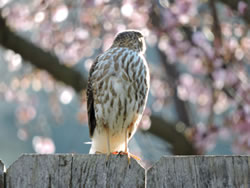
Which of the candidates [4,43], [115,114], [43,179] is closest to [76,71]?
[4,43]

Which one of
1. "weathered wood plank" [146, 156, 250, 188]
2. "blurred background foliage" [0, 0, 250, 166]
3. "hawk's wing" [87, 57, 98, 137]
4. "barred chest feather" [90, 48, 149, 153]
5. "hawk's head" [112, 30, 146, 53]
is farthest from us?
"blurred background foliage" [0, 0, 250, 166]

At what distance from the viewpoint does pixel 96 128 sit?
380 centimetres

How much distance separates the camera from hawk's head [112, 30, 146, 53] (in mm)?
3859

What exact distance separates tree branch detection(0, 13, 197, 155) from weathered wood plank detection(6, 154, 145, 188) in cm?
306

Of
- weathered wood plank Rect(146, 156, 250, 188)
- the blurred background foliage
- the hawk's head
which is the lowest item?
weathered wood plank Rect(146, 156, 250, 188)

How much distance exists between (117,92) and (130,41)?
0.57 m

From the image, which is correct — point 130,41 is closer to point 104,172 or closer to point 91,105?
point 91,105

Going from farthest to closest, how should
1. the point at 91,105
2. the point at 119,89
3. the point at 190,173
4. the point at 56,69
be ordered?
the point at 56,69, the point at 91,105, the point at 119,89, the point at 190,173

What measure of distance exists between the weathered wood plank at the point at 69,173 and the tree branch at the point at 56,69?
306cm

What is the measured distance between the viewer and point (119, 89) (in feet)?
11.4

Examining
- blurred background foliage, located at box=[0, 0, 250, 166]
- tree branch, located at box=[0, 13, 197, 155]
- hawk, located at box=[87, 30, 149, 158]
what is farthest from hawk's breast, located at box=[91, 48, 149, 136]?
tree branch, located at box=[0, 13, 197, 155]

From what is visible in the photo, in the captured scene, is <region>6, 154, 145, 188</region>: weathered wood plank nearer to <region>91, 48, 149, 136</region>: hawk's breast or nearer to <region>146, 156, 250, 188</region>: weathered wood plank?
<region>146, 156, 250, 188</region>: weathered wood plank

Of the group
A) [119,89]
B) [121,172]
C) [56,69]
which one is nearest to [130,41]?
[119,89]

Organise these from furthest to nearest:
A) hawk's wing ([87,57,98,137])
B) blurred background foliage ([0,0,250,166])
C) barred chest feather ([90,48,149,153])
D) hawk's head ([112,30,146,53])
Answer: blurred background foliage ([0,0,250,166])
hawk's head ([112,30,146,53])
hawk's wing ([87,57,98,137])
barred chest feather ([90,48,149,153])
